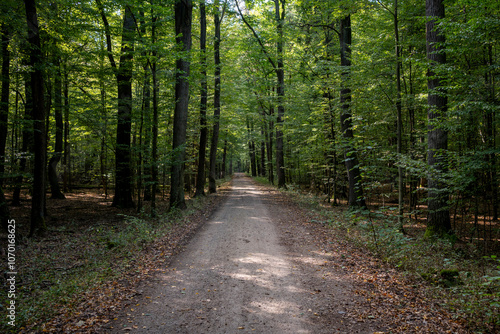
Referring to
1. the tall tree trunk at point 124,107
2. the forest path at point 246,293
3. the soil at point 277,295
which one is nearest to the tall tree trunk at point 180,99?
the tall tree trunk at point 124,107

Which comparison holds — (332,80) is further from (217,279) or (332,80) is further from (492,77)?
(217,279)

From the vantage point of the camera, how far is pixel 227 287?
185 inches

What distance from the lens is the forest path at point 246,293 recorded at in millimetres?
3611

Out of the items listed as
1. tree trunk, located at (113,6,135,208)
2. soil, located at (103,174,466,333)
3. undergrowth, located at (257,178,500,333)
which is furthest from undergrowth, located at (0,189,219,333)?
undergrowth, located at (257,178,500,333)

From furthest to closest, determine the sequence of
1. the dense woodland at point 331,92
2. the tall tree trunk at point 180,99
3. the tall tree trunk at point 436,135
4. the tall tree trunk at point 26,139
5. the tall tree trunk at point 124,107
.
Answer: the tall tree trunk at point 180,99
the tall tree trunk at point 26,139
the tall tree trunk at point 124,107
the tall tree trunk at point 436,135
the dense woodland at point 331,92

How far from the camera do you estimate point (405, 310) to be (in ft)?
12.7

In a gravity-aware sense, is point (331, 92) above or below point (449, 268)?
above

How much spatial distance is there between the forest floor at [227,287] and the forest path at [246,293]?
2cm

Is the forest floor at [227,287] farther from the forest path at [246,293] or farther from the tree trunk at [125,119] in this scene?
the tree trunk at [125,119]

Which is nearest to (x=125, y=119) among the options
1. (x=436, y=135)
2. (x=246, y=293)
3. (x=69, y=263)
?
(x=69, y=263)

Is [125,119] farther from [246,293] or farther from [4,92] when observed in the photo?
[246,293]

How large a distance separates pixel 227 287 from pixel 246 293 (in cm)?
42

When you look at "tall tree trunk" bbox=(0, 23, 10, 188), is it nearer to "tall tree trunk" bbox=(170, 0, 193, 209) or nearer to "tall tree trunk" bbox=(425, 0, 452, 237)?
"tall tree trunk" bbox=(170, 0, 193, 209)

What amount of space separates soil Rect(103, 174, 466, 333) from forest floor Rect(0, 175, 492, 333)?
2 centimetres
